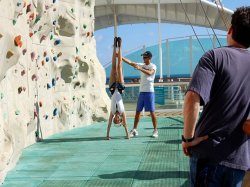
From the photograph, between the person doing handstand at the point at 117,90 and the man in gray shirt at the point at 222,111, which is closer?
the man in gray shirt at the point at 222,111

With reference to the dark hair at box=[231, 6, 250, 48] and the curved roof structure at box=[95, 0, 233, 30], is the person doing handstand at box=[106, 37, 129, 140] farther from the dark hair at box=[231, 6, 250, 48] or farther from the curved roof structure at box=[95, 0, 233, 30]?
the curved roof structure at box=[95, 0, 233, 30]

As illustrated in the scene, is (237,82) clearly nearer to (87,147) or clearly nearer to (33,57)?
(87,147)

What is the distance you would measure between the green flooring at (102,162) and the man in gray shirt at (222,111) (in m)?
2.22

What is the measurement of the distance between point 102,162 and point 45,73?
9.78ft

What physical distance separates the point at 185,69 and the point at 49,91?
155 ft

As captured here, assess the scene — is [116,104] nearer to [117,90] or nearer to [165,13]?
[117,90]

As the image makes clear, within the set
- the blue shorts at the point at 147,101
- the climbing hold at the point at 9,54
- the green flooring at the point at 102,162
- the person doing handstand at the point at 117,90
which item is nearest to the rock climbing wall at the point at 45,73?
the climbing hold at the point at 9,54

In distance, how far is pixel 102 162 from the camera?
5.44m

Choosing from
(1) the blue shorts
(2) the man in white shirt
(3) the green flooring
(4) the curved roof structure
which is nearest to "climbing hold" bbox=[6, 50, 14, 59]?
(3) the green flooring

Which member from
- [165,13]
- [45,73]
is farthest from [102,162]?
[165,13]

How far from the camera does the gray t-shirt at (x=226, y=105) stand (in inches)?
80.4

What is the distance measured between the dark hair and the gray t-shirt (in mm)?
54

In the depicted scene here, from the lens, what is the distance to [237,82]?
6.80 ft

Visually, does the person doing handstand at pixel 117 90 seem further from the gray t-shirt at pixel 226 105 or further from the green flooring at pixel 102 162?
the gray t-shirt at pixel 226 105
